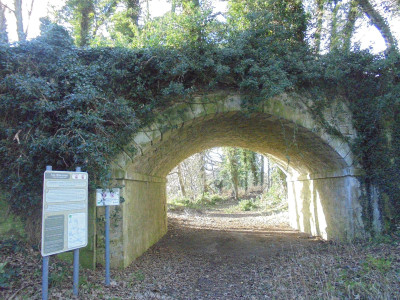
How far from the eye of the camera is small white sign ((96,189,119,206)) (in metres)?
5.79

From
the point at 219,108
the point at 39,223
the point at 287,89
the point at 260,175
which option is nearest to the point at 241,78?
the point at 219,108

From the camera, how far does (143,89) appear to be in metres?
7.23

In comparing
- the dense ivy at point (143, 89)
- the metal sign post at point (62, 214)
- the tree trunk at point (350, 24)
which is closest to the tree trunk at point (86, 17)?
the dense ivy at point (143, 89)

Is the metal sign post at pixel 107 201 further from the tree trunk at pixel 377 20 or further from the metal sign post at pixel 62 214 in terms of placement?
the tree trunk at pixel 377 20

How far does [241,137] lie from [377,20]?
6080mm

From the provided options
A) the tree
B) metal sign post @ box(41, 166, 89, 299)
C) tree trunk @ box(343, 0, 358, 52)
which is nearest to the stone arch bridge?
metal sign post @ box(41, 166, 89, 299)

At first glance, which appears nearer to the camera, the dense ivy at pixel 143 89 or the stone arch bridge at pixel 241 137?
the dense ivy at pixel 143 89

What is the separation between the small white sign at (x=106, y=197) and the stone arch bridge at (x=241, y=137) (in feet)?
3.15

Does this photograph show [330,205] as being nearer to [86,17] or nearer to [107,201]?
[107,201]

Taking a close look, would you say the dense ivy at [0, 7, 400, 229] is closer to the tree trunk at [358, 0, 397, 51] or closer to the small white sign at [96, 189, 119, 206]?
the small white sign at [96, 189, 119, 206]

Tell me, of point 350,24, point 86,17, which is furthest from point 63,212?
point 86,17

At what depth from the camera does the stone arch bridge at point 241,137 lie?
734cm

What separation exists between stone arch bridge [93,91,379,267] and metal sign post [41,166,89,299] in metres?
2.23

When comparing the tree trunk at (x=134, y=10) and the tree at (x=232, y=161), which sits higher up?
the tree trunk at (x=134, y=10)
